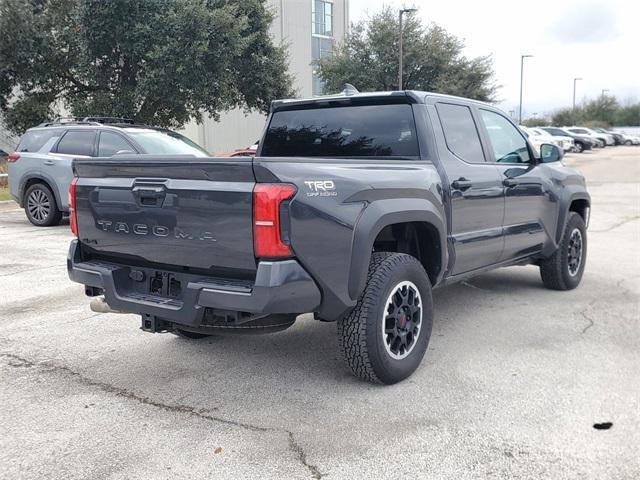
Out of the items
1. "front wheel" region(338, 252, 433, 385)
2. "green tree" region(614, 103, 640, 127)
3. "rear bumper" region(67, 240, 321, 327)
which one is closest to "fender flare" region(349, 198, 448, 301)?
"front wheel" region(338, 252, 433, 385)

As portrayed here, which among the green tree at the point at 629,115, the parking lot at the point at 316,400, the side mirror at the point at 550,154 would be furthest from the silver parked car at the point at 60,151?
the green tree at the point at 629,115

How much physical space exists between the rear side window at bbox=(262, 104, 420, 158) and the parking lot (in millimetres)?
1470

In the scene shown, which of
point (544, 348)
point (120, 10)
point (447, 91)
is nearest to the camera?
point (544, 348)

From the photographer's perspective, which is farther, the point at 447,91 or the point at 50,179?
the point at 447,91

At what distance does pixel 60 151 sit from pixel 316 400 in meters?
8.50

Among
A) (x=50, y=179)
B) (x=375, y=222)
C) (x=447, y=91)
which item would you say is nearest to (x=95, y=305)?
(x=375, y=222)

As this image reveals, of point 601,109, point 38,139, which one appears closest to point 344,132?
point 38,139

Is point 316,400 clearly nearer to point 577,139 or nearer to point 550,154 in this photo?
point 550,154

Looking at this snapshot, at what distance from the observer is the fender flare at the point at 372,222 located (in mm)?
3469

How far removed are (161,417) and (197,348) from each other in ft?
3.95

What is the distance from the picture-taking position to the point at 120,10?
17.5 m

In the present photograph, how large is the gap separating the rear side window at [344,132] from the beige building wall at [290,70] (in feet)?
100

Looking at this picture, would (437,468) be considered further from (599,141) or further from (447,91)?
(599,141)

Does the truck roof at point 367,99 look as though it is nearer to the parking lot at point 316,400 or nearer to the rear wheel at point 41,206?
the parking lot at point 316,400
